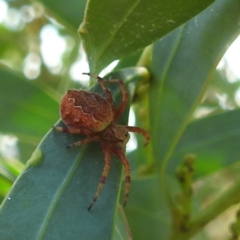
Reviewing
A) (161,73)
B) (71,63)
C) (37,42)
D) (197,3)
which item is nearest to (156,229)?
(161,73)

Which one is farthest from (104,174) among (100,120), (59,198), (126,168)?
(100,120)

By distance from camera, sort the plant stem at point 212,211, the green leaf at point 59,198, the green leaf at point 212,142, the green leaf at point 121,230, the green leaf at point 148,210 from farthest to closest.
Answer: the green leaf at point 212,142, the green leaf at point 148,210, the plant stem at point 212,211, the green leaf at point 121,230, the green leaf at point 59,198

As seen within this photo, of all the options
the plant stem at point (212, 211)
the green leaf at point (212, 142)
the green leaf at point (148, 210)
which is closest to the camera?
the plant stem at point (212, 211)

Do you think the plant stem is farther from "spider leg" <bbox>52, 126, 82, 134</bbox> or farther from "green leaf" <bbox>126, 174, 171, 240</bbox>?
"spider leg" <bbox>52, 126, 82, 134</bbox>

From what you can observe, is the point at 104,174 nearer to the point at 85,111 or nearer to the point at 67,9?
the point at 85,111

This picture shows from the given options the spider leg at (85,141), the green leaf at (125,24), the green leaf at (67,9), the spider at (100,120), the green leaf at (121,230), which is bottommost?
the green leaf at (121,230)

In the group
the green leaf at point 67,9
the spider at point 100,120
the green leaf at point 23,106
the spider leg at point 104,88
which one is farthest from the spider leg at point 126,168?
the green leaf at point 67,9

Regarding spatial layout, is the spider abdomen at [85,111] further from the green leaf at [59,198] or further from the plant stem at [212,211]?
the plant stem at [212,211]
